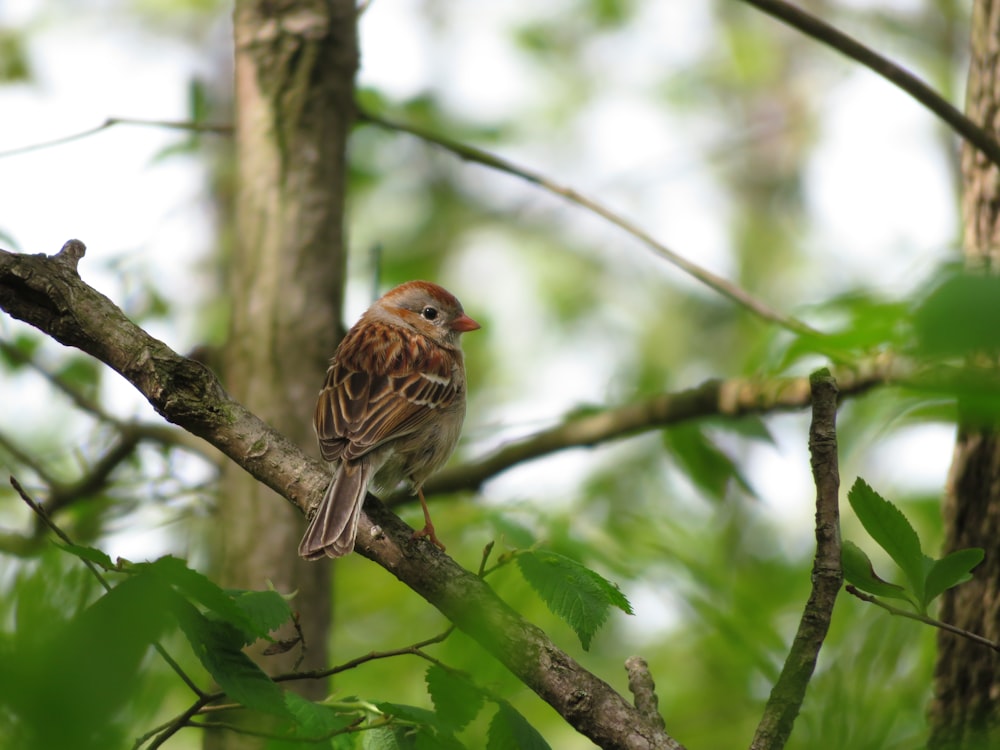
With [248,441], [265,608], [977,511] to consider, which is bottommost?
[265,608]

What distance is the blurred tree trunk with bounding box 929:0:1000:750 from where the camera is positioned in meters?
3.44

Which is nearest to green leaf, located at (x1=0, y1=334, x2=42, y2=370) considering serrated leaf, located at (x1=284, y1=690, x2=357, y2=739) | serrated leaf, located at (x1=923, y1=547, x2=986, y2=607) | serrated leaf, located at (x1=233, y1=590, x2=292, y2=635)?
serrated leaf, located at (x1=233, y1=590, x2=292, y2=635)

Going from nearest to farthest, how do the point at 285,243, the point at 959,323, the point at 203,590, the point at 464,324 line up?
the point at 959,323, the point at 203,590, the point at 285,243, the point at 464,324

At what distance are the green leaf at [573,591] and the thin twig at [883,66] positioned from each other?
6.73 feet

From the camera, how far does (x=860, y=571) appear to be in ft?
6.85

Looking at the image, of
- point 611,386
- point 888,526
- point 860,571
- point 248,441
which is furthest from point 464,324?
point 888,526

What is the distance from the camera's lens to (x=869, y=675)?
9.89ft

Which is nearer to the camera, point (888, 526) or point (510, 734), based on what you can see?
point (888, 526)

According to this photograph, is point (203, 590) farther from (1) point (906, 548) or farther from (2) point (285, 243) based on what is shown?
(2) point (285, 243)

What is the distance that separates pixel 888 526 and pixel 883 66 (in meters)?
1.97

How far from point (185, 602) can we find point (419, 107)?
4294mm

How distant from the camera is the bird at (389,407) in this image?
3.66 metres

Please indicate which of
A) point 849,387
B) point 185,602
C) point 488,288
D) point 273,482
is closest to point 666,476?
point 488,288

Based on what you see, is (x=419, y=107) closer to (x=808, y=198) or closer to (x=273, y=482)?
(x=273, y=482)
